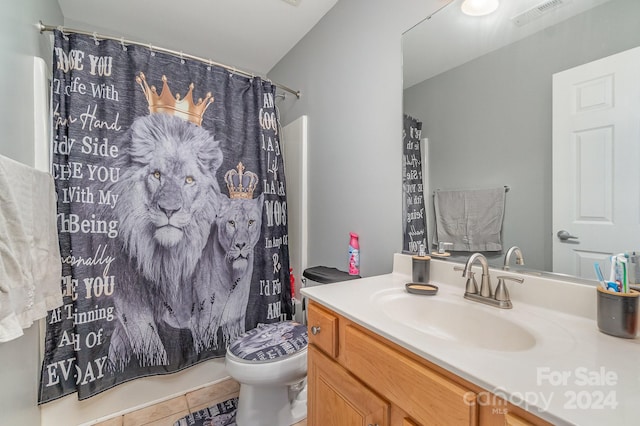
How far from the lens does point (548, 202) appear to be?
80cm

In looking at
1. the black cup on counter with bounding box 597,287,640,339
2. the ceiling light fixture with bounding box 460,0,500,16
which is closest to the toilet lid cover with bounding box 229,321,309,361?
the black cup on counter with bounding box 597,287,640,339

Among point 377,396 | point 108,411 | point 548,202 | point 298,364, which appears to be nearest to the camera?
point 377,396

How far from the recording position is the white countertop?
1.27 feet

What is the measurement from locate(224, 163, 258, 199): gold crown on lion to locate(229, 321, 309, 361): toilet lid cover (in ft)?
2.75

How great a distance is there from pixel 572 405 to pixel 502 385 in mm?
85

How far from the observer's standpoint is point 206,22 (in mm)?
1713

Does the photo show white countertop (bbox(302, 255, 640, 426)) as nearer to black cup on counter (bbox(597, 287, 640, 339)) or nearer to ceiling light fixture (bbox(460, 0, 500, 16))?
black cup on counter (bbox(597, 287, 640, 339))

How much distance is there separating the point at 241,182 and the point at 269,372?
1103 mm

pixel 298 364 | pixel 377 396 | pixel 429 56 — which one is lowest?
pixel 298 364

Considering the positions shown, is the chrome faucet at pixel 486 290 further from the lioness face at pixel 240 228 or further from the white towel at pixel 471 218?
the lioness face at pixel 240 228

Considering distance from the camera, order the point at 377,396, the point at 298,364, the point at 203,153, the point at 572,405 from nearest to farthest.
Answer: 1. the point at 572,405
2. the point at 377,396
3. the point at 298,364
4. the point at 203,153

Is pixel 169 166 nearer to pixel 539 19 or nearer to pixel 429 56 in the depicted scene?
pixel 429 56

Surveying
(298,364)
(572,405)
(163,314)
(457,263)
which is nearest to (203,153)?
(163,314)

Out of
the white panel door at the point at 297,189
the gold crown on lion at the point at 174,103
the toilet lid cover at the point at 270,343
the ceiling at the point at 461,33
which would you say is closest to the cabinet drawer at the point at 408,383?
the toilet lid cover at the point at 270,343
